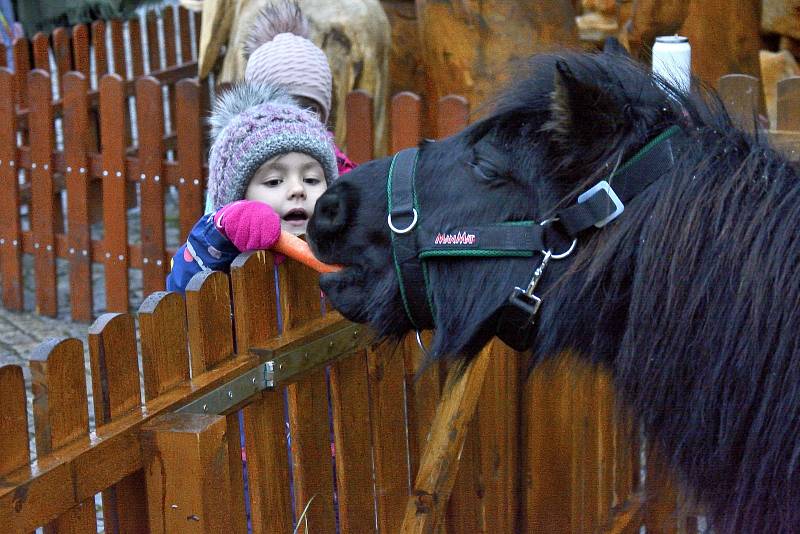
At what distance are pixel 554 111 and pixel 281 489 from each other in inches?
41.6

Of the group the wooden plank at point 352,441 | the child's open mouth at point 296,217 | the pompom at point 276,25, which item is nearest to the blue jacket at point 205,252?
the child's open mouth at point 296,217

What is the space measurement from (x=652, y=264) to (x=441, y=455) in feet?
3.24

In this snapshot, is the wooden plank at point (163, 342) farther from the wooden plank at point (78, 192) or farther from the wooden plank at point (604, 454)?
the wooden plank at point (78, 192)

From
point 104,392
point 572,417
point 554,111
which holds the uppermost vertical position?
point 554,111

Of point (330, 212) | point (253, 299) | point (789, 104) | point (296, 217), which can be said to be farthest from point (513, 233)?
point (789, 104)

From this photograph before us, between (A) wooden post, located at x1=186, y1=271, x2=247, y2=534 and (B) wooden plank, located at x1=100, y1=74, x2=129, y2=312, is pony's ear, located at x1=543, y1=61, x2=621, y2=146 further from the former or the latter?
(B) wooden plank, located at x1=100, y1=74, x2=129, y2=312

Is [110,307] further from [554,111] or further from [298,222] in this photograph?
[554,111]

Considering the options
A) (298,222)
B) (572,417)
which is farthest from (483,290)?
(572,417)

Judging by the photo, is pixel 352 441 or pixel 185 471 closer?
pixel 185 471

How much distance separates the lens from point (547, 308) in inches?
75.7

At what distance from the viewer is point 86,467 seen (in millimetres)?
1748

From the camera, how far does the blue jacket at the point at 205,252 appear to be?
2441 millimetres

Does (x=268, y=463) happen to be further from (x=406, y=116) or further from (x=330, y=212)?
(x=406, y=116)

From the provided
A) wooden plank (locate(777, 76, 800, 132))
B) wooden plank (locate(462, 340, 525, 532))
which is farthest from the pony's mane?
wooden plank (locate(777, 76, 800, 132))
